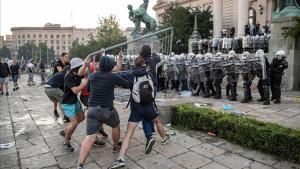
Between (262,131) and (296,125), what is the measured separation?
1521 mm

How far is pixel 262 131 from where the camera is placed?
5.25 m

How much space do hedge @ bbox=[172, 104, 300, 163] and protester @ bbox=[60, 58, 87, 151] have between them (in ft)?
8.15

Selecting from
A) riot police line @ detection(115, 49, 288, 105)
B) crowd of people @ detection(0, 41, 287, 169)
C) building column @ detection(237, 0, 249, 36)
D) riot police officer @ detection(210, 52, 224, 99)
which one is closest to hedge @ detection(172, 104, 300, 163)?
crowd of people @ detection(0, 41, 287, 169)

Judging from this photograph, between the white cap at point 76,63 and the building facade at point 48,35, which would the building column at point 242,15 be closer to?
the white cap at point 76,63

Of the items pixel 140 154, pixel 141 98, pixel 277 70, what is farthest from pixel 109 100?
pixel 277 70

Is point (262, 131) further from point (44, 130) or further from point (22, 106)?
point (22, 106)

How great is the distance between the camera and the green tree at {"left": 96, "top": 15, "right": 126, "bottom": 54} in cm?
4077

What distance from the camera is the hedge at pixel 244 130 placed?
489 cm

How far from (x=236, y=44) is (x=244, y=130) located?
1376 centimetres

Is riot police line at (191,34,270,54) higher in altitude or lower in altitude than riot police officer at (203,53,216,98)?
higher

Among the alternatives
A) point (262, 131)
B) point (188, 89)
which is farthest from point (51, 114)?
point (262, 131)

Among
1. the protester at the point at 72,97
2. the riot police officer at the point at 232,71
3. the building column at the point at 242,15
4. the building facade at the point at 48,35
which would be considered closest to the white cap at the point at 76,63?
the protester at the point at 72,97

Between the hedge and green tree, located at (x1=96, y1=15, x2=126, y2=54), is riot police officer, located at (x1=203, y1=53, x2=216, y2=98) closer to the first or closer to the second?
the hedge

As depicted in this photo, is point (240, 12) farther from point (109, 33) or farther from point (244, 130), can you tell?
point (244, 130)
